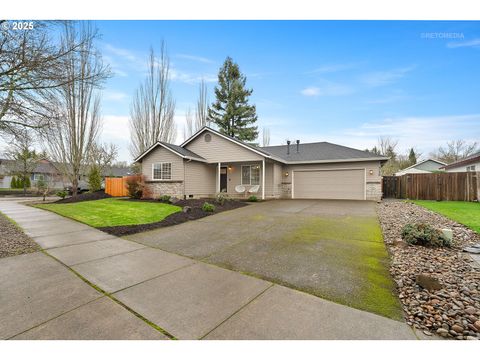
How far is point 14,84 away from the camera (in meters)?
4.72

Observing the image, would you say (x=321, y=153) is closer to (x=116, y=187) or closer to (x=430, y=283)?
(x=430, y=283)

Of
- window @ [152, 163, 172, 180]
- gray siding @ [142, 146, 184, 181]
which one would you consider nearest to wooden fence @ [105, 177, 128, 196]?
gray siding @ [142, 146, 184, 181]

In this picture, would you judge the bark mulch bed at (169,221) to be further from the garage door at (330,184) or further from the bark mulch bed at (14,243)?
the garage door at (330,184)

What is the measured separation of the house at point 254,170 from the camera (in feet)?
42.6

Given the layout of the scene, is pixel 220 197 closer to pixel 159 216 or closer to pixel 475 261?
pixel 159 216

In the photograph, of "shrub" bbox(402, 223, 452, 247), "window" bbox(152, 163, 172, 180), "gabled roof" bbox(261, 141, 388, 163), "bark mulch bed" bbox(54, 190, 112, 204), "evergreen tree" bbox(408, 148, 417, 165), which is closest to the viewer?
"shrub" bbox(402, 223, 452, 247)

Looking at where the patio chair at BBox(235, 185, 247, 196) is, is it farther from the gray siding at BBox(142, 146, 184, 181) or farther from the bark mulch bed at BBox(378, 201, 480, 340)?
the bark mulch bed at BBox(378, 201, 480, 340)

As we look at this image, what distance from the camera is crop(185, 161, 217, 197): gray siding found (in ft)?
42.7

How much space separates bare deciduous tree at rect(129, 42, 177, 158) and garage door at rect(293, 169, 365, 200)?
12.8 m

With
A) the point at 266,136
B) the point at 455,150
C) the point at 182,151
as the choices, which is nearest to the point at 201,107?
the point at 266,136

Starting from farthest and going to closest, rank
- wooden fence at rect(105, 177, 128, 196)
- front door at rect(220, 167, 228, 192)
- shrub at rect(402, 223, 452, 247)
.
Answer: front door at rect(220, 167, 228, 192)
wooden fence at rect(105, 177, 128, 196)
shrub at rect(402, 223, 452, 247)

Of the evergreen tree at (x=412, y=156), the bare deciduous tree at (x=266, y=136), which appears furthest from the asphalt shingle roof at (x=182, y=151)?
the evergreen tree at (x=412, y=156)

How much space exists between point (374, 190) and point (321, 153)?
161 inches
